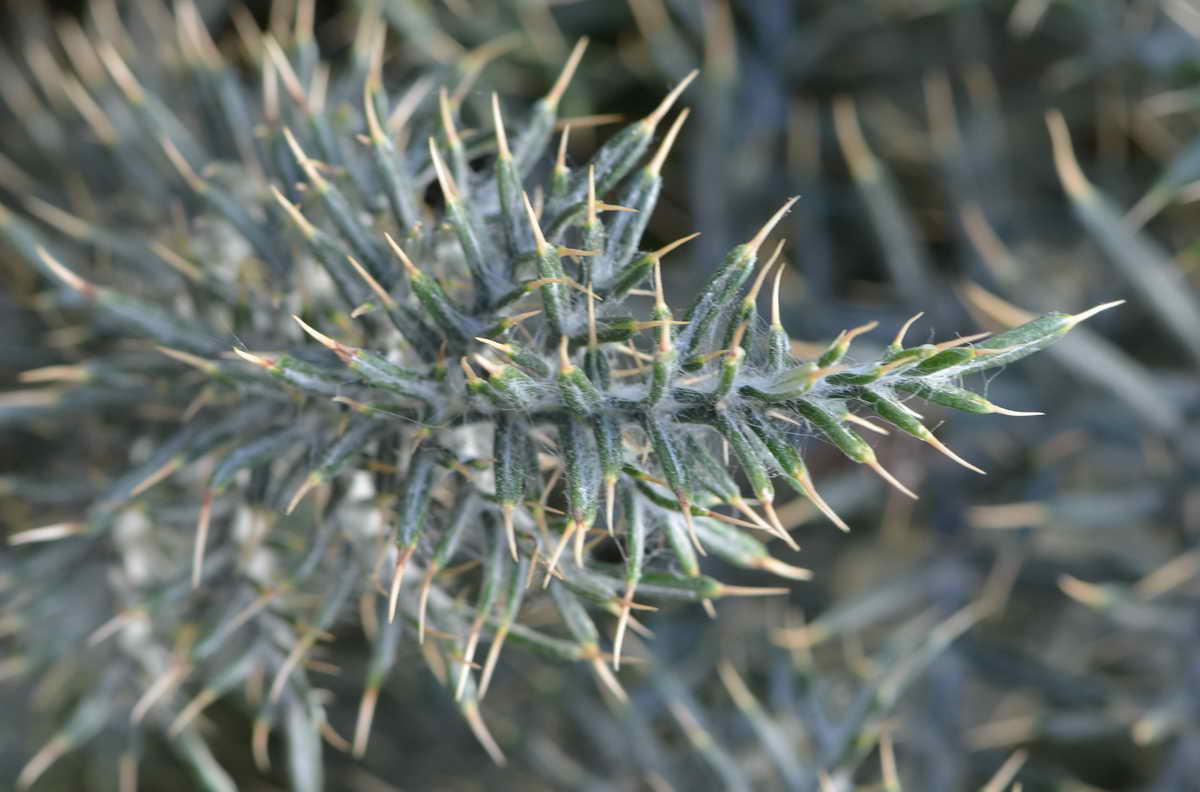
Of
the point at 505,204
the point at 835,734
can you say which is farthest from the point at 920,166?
the point at 505,204

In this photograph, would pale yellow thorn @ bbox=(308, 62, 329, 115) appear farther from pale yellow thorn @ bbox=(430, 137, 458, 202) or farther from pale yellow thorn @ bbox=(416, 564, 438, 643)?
pale yellow thorn @ bbox=(416, 564, 438, 643)

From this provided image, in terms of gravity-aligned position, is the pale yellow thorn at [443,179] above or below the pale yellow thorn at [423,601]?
above

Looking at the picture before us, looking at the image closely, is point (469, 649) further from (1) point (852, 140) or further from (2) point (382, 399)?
(1) point (852, 140)

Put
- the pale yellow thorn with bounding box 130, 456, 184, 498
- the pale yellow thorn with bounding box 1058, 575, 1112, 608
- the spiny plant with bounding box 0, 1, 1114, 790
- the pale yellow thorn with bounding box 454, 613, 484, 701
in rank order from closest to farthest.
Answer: the spiny plant with bounding box 0, 1, 1114, 790, the pale yellow thorn with bounding box 454, 613, 484, 701, the pale yellow thorn with bounding box 130, 456, 184, 498, the pale yellow thorn with bounding box 1058, 575, 1112, 608

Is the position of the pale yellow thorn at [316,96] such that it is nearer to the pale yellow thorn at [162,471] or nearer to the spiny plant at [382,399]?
the spiny plant at [382,399]

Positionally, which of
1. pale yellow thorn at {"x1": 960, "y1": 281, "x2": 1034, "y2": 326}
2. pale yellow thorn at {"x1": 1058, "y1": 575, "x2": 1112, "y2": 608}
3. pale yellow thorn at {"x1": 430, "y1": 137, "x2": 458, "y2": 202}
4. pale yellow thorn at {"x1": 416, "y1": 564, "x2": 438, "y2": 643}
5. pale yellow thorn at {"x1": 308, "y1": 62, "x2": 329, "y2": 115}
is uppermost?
pale yellow thorn at {"x1": 430, "y1": 137, "x2": 458, "y2": 202}

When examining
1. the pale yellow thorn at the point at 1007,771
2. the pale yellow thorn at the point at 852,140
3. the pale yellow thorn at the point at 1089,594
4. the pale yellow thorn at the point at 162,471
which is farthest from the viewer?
the pale yellow thorn at the point at 852,140

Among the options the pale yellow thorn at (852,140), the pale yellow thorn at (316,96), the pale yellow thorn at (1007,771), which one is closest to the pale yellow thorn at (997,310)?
the pale yellow thorn at (852,140)

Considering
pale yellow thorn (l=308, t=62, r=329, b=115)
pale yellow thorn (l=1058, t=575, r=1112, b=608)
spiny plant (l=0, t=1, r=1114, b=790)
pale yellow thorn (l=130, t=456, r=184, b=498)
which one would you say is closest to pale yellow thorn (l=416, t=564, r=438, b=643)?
spiny plant (l=0, t=1, r=1114, b=790)
